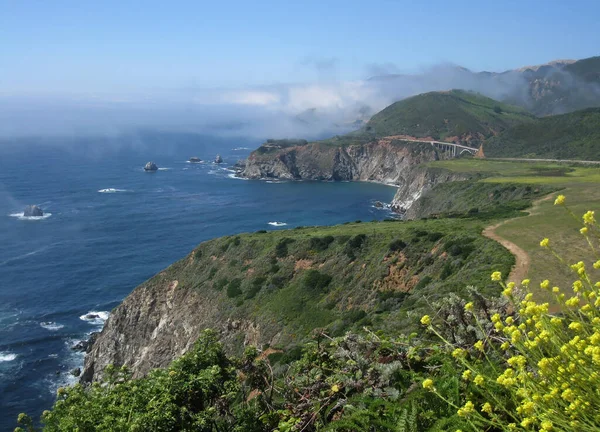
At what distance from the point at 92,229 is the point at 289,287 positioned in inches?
2687

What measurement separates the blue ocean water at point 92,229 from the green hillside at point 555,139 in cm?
3883

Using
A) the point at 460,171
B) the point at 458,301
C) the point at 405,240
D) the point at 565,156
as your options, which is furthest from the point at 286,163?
the point at 458,301

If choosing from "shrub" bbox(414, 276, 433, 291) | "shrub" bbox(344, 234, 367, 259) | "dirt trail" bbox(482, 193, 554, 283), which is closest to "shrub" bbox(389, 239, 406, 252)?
"shrub" bbox(344, 234, 367, 259)

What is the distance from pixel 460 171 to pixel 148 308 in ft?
294

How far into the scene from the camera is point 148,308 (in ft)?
179

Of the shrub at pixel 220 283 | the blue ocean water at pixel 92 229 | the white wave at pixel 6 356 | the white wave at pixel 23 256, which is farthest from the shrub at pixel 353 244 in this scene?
the white wave at pixel 23 256

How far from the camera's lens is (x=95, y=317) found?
207 feet

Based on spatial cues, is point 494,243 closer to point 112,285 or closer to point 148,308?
point 148,308

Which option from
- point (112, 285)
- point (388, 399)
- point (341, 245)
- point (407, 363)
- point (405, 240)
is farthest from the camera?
point (112, 285)

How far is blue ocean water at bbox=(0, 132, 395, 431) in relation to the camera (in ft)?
182

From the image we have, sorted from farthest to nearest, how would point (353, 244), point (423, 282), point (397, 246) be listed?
point (353, 244) < point (397, 246) < point (423, 282)

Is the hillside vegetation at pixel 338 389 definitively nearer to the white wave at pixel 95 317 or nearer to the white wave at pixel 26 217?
the white wave at pixel 95 317

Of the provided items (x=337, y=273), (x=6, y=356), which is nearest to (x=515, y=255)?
(x=337, y=273)

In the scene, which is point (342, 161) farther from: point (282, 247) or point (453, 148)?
point (282, 247)
